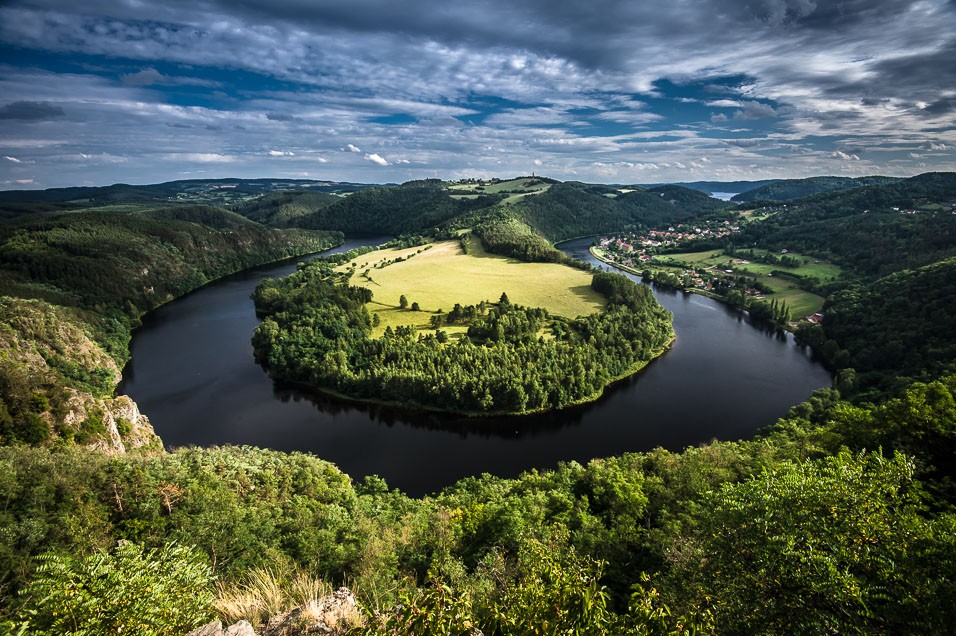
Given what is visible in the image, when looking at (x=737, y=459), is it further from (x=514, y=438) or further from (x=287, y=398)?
(x=287, y=398)

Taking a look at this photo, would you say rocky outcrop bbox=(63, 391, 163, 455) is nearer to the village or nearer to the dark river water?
the dark river water

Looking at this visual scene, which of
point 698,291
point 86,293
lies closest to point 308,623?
point 86,293

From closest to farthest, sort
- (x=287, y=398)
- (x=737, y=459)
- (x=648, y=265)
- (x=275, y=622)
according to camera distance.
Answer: (x=275, y=622), (x=737, y=459), (x=287, y=398), (x=648, y=265)

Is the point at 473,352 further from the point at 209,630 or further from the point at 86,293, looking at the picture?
the point at 86,293

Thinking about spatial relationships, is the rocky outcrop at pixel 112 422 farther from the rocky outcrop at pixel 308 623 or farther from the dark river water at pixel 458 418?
the rocky outcrop at pixel 308 623

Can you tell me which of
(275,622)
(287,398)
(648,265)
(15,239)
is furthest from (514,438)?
(15,239)

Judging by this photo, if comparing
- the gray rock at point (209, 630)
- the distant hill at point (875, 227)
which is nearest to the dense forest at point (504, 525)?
the gray rock at point (209, 630)

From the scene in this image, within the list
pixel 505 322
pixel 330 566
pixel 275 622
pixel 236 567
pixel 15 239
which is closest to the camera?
pixel 275 622

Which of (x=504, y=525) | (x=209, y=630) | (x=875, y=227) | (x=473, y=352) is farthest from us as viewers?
(x=875, y=227)

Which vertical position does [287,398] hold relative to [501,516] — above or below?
below
